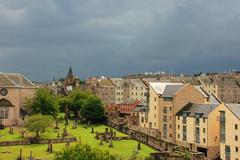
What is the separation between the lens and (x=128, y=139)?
300 ft

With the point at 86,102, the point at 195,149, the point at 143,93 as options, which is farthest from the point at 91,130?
the point at 143,93

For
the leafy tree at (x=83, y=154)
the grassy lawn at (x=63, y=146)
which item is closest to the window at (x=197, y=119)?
the grassy lawn at (x=63, y=146)

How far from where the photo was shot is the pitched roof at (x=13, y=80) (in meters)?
112

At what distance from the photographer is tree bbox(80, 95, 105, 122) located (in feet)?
362

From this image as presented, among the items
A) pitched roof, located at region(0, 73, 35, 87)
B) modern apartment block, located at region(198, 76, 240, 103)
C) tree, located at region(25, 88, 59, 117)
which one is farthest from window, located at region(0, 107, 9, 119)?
modern apartment block, located at region(198, 76, 240, 103)

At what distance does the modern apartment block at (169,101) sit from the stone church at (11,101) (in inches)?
1348

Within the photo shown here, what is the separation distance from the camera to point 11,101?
110000mm

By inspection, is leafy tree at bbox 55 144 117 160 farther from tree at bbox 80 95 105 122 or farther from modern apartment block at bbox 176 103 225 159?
tree at bbox 80 95 105 122

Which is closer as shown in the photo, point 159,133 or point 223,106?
point 223,106

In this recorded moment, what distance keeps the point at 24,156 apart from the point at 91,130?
2891 centimetres

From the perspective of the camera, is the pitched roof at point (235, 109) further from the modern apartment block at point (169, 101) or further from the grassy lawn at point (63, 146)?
the grassy lawn at point (63, 146)

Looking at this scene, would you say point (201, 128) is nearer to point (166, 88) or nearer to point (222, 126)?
point (222, 126)

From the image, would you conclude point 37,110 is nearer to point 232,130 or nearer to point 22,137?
point 22,137

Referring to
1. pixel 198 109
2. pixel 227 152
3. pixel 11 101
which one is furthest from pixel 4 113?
pixel 227 152
